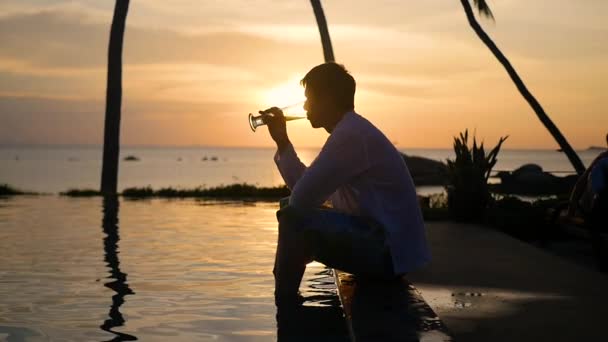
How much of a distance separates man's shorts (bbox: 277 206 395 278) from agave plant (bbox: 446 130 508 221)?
708 centimetres

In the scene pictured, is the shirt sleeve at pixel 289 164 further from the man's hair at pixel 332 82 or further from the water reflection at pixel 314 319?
the water reflection at pixel 314 319

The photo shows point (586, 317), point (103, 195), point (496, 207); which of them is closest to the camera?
point (586, 317)

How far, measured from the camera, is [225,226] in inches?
477

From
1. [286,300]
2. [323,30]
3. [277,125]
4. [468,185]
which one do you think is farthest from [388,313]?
[323,30]

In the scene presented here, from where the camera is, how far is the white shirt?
4.98 m

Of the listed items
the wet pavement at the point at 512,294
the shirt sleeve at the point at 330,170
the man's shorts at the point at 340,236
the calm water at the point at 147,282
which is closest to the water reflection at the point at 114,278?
the calm water at the point at 147,282

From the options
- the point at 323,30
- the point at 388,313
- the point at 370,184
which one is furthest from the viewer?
the point at 323,30

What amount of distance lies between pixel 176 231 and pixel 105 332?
634cm

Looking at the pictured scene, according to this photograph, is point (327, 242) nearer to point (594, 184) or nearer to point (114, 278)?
point (114, 278)

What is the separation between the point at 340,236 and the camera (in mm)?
5082

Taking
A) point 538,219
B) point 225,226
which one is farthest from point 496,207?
point 225,226

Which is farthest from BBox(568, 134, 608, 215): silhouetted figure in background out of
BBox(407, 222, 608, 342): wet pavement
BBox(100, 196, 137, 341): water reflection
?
BBox(100, 196, 137, 341): water reflection

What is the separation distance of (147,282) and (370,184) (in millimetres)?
2683

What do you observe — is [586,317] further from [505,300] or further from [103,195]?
[103,195]
